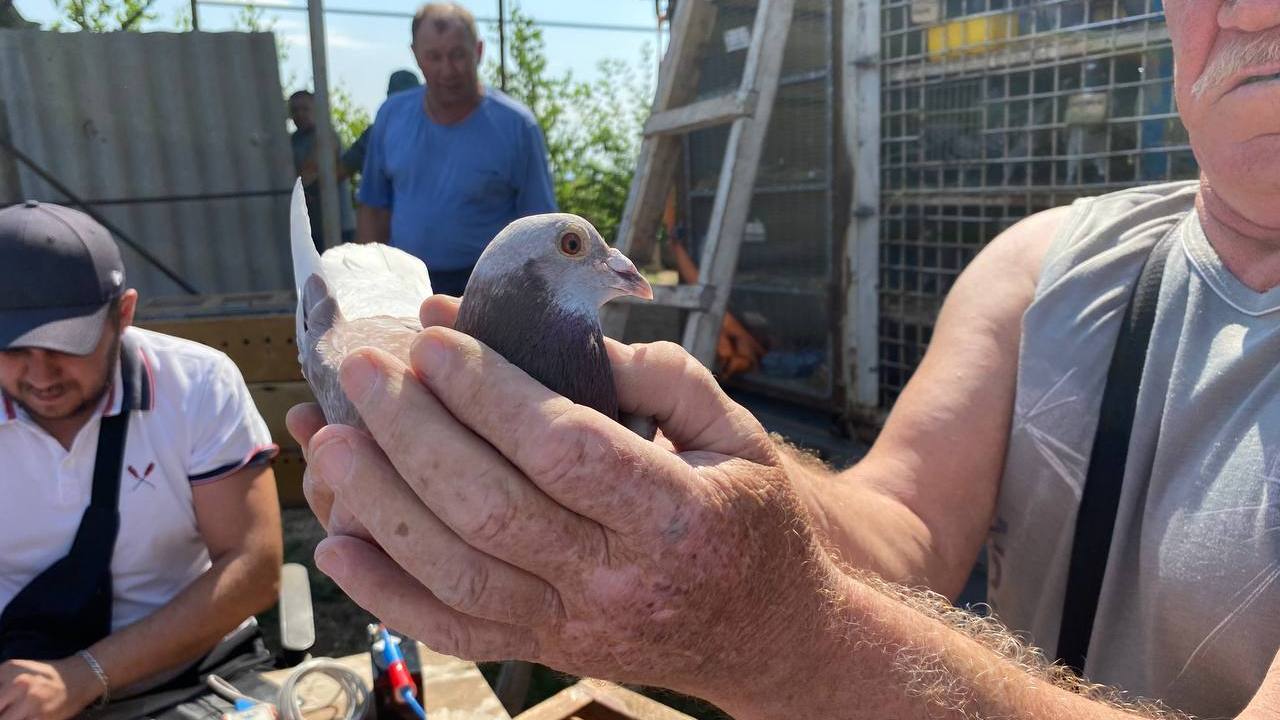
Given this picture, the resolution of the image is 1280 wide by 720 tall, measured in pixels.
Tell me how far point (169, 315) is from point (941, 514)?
4384mm

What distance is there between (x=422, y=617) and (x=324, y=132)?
4204mm

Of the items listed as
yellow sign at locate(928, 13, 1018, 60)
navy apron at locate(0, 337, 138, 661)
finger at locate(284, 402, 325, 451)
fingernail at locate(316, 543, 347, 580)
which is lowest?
→ navy apron at locate(0, 337, 138, 661)

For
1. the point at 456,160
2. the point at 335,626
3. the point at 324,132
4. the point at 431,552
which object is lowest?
the point at 335,626

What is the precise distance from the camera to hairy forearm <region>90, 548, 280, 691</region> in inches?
83.2

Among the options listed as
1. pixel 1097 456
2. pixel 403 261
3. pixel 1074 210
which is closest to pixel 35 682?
pixel 403 261

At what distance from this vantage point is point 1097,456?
1.53 metres

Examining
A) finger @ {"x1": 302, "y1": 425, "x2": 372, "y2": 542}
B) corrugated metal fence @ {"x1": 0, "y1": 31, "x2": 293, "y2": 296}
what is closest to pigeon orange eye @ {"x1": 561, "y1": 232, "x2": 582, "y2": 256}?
finger @ {"x1": 302, "y1": 425, "x2": 372, "y2": 542}

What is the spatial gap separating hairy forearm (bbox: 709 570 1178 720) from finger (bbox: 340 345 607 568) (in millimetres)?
327

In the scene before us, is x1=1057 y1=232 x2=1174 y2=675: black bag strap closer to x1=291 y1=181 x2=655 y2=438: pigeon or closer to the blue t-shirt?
x1=291 y1=181 x2=655 y2=438: pigeon

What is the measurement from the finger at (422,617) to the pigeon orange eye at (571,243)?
1.79ft

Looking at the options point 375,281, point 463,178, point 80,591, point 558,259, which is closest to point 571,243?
point 558,259

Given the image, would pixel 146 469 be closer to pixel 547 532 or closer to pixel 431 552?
pixel 431 552

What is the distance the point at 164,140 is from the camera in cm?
597

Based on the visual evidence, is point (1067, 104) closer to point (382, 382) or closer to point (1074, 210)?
point (1074, 210)
